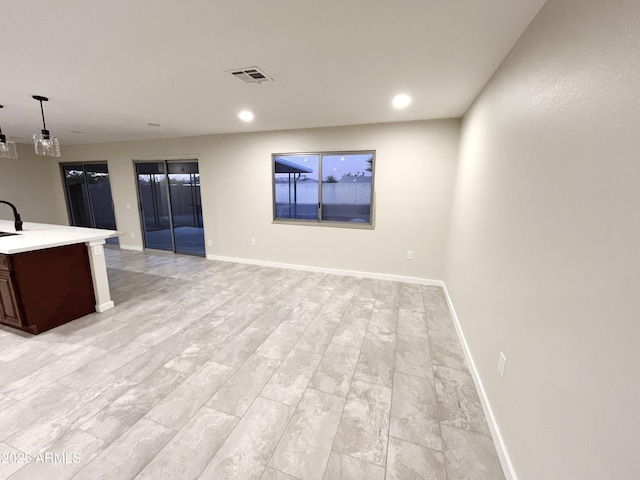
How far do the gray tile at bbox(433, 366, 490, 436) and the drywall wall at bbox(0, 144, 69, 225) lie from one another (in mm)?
8451

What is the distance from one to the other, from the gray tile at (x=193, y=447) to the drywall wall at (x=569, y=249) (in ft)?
5.11

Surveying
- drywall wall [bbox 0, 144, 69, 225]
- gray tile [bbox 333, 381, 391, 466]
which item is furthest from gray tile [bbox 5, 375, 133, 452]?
drywall wall [bbox 0, 144, 69, 225]

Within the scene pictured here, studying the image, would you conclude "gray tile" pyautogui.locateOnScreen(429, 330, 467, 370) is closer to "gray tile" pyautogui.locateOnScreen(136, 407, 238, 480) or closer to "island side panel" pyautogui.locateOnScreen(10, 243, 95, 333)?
"gray tile" pyautogui.locateOnScreen(136, 407, 238, 480)

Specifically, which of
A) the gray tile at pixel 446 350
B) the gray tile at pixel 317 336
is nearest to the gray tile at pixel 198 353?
the gray tile at pixel 317 336

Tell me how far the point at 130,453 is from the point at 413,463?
5.00ft

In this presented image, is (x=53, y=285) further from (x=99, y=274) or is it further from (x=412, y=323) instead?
(x=412, y=323)

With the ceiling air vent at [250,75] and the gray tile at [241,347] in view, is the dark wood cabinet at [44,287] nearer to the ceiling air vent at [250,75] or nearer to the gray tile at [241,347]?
the gray tile at [241,347]

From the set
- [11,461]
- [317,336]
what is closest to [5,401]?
[11,461]

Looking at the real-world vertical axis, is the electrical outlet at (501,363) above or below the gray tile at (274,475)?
above

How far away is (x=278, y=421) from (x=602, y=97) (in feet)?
7.04

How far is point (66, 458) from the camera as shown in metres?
1.41

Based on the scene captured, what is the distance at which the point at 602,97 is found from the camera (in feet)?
2.87

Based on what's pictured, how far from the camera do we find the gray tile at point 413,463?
1340 mm

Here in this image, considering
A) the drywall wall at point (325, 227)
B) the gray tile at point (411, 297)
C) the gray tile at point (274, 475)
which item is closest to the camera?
the gray tile at point (274, 475)
